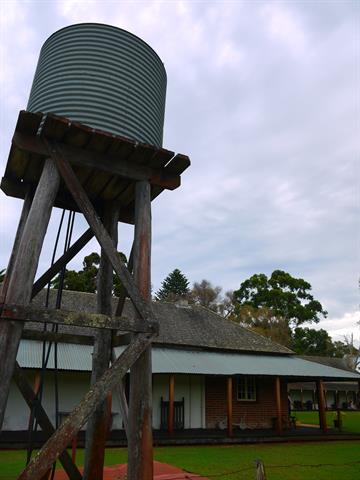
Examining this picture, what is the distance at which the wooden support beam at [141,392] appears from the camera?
3691 millimetres

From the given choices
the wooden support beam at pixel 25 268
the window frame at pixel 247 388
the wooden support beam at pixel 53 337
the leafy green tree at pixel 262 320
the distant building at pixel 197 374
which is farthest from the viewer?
the leafy green tree at pixel 262 320

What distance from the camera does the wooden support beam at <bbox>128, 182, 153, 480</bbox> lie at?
369cm

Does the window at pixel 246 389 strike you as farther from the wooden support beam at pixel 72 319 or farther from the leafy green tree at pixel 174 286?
the leafy green tree at pixel 174 286

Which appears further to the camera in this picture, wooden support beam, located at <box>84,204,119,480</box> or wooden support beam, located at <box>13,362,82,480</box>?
wooden support beam, located at <box>84,204,119,480</box>

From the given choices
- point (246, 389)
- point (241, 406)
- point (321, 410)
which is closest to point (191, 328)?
point (246, 389)

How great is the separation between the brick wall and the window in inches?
6.0

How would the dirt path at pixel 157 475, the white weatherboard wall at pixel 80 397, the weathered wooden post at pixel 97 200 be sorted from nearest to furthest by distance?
the weathered wooden post at pixel 97 200 → the dirt path at pixel 157 475 → the white weatherboard wall at pixel 80 397

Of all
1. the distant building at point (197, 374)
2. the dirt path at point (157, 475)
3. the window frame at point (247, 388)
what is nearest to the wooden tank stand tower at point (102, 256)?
the dirt path at point (157, 475)

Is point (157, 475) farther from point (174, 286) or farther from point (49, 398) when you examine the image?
point (174, 286)

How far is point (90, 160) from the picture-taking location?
447cm

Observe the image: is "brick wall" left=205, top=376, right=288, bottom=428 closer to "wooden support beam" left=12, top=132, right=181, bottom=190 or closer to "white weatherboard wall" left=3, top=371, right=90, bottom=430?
"white weatherboard wall" left=3, top=371, right=90, bottom=430

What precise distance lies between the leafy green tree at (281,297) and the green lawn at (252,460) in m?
35.4

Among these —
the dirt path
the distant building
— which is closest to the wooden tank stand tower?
the dirt path

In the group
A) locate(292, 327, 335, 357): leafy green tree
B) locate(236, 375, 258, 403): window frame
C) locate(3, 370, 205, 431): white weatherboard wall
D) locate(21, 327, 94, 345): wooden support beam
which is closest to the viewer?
locate(21, 327, 94, 345): wooden support beam
